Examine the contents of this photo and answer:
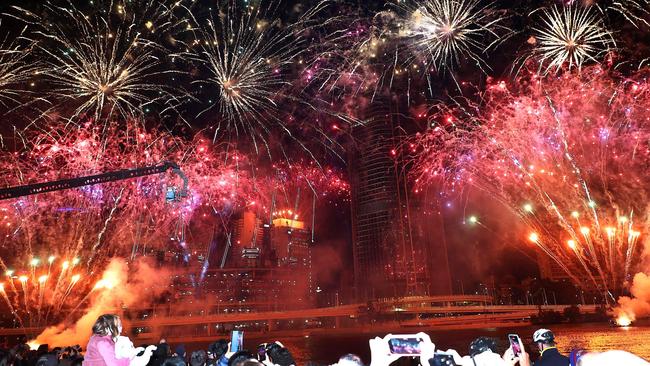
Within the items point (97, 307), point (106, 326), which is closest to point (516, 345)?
point (106, 326)

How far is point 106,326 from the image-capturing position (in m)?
6.04

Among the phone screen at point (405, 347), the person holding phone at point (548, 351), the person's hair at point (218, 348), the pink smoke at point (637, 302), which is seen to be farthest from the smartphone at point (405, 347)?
the pink smoke at point (637, 302)

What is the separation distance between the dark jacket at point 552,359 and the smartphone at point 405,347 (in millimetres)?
1992

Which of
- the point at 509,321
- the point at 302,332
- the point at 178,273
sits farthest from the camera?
the point at 178,273

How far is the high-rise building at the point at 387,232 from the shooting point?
159000 mm

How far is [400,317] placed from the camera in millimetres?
107062

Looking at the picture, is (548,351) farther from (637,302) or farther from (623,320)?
(623,320)

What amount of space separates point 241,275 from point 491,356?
160 metres

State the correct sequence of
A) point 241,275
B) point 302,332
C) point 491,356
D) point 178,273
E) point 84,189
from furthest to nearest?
point 241,275, point 178,273, point 302,332, point 84,189, point 491,356

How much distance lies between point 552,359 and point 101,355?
6.22 meters

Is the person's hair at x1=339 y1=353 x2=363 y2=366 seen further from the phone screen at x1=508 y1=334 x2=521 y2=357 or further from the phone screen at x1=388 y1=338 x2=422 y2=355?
the phone screen at x1=508 y1=334 x2=521 y2=357

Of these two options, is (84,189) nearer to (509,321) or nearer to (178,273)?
(509,321)

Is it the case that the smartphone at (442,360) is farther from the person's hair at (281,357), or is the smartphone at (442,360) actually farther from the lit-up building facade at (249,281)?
the lit-up building facade at (249,281)

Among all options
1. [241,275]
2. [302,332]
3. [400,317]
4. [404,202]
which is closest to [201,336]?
[302,332]
